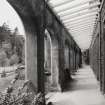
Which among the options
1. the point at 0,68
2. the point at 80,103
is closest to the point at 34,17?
the point at 0,68

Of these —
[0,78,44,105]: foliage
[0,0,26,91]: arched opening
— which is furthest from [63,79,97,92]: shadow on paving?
[0,0,26,91]: arched opening

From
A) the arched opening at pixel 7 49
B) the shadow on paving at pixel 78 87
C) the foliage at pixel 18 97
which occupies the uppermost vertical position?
the arched opening at pixel 7 49

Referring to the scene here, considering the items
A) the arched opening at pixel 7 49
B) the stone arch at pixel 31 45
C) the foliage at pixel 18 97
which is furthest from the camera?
the stone arch at pixel 31 45

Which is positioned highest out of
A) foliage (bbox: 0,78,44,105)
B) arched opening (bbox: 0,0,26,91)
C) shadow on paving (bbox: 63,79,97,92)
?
arched opening (bbox: 0,0,26,91)

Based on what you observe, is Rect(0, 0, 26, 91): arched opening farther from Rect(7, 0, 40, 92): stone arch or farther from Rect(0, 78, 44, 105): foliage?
Rect(7, 0, 40, 92): stone arch

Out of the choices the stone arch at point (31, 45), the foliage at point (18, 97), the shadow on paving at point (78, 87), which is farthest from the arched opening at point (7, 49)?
the shadow on paving at point (78, 87)

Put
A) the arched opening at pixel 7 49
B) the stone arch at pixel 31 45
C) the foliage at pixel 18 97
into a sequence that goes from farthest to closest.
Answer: the stone arch at pixel 31 45
the foliage at pixel 18 97
the arched opening at pixel 7 49

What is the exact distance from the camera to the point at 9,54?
226cm

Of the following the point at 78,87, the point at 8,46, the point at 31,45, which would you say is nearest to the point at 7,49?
the point at 8,46

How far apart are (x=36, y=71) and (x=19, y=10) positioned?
4.23ft

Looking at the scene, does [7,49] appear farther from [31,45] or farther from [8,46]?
[31,45]

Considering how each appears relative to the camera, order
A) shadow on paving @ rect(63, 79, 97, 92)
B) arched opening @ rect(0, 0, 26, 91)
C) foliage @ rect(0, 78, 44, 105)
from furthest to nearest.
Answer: shadow on paving @ rect(63, 79, 97, 92), foliage @ rect(0, 78, 44, 105), arched opening @ rect(0, 0, 26, 91)

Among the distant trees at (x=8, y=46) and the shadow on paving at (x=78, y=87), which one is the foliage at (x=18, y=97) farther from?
the shadow on paving at (x=78, y=87)

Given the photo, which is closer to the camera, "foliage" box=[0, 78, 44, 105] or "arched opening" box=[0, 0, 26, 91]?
"arched opening" box=[0, 0, 26, 91]
